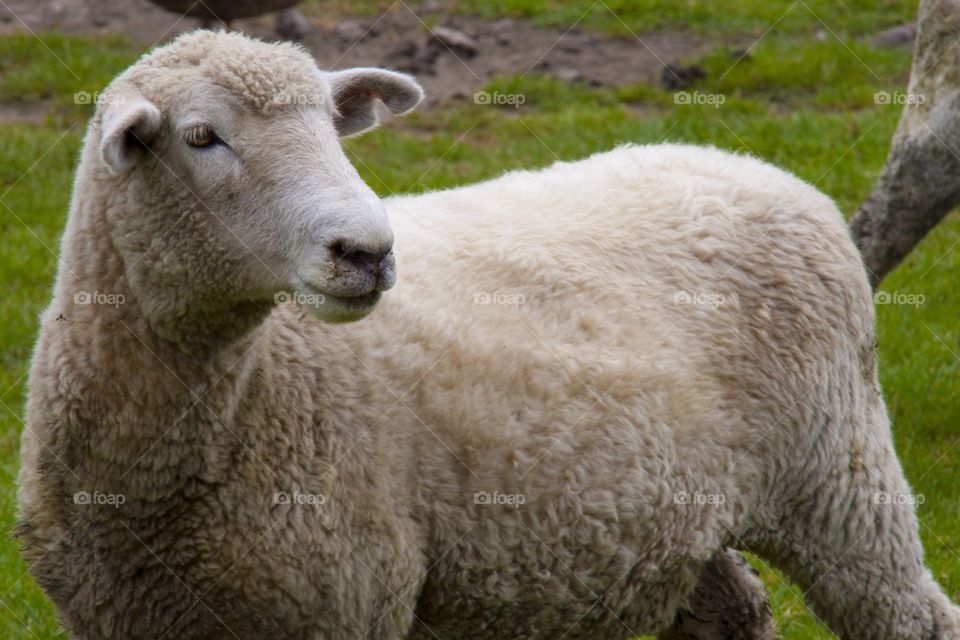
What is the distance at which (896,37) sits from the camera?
444 inches

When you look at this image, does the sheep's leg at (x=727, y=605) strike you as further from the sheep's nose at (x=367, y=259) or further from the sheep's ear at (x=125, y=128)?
the sheep's ear at (x=125, y=128)

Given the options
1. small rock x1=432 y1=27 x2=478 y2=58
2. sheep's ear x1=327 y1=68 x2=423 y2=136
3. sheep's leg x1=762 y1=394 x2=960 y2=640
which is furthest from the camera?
small rock x1=432 y1=27 x2=478 y2=58

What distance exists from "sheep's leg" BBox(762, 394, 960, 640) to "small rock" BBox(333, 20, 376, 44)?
25.7ft

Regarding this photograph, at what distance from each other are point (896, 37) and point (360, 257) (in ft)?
29.3

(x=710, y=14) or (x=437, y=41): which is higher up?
(x=710, y=14)

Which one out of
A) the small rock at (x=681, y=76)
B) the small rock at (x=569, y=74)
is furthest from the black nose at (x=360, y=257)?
the small rock at (x=569, y=74)

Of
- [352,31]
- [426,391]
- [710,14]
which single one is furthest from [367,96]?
[710,14]

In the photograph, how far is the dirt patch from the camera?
1114 centimetres

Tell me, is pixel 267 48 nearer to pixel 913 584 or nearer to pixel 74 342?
pixel 74 342

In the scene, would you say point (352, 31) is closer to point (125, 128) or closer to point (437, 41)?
point (437, 41)

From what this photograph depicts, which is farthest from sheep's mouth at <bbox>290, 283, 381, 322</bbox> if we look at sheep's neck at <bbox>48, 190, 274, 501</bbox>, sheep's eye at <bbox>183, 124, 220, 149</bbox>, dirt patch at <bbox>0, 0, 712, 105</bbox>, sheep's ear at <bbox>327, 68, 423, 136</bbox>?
dirt patch at <bbox>0, 0, 712, 105</bbox>

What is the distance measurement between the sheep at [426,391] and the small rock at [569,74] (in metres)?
6.32

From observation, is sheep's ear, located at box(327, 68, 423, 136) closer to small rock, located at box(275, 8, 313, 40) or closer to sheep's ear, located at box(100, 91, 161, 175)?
sheep's ear, located at box(100, 91, 161, 175)

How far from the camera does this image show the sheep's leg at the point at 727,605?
488cm
